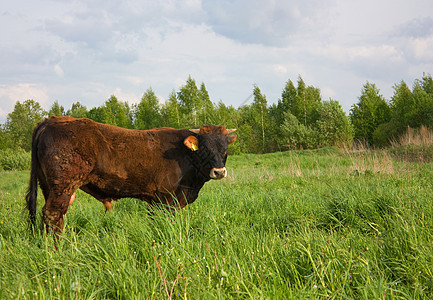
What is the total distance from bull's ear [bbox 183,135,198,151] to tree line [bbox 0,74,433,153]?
971 inches

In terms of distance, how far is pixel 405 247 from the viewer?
11.4ft

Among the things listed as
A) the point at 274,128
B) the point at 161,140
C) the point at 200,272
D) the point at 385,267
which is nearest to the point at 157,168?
the point at 161,140

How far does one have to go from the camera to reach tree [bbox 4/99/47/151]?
5244 cm

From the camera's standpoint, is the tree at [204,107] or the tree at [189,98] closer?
the tree at [204,107]

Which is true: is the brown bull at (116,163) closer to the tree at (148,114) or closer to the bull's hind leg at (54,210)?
the bull's hind leg at (54,210)

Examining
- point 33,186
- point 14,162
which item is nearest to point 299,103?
point 14,162

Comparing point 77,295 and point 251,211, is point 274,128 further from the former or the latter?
point 77,295

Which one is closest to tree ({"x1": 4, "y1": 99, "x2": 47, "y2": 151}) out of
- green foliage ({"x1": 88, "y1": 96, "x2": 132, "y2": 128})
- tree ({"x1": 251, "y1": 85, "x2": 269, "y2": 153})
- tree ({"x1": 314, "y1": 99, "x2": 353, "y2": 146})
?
green foliage ({"x1": 88, "y1": 96, "x2": 132, "y2": 128})

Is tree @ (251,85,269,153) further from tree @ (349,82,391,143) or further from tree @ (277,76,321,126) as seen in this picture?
tree @ (349,82,391,143)

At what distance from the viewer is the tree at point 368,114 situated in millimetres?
39500

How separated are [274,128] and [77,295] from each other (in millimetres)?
41423

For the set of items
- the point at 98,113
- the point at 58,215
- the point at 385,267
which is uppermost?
the point at 98,113

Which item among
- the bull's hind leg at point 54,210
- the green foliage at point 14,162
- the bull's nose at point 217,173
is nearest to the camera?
the bull's hind leg at point 54,210

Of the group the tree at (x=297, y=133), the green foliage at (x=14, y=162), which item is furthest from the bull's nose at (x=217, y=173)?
the green foliage at (x=14, y=162)
